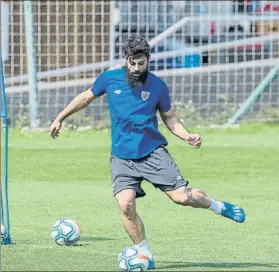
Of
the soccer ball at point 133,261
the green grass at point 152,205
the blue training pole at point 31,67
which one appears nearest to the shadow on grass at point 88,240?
the green grass at point 152,205

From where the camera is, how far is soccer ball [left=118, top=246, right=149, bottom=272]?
8312 mm

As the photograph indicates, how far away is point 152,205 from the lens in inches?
505

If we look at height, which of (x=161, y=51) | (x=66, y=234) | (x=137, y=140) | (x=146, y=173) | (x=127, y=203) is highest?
(x=137, y=140)

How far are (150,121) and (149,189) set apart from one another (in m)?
5.62

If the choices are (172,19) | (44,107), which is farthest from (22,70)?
(172,19)

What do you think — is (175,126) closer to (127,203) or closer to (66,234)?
(127,203)

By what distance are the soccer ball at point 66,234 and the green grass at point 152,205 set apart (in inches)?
3.4

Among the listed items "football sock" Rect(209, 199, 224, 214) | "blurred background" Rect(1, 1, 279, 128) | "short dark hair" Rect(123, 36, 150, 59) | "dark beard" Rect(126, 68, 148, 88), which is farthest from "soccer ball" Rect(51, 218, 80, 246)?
"blurred background" Rect(1, 1, 279, 128)

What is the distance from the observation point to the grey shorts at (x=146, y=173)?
8758 millimetres

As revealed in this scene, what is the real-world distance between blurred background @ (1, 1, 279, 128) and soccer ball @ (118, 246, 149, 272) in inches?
515

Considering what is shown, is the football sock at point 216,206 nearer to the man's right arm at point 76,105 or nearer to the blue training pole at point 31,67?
the man's right arm at point 76,105

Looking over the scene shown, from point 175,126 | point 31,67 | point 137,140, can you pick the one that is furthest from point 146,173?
point 31,67

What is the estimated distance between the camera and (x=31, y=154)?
1764cm

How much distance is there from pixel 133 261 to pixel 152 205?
4.51 m
